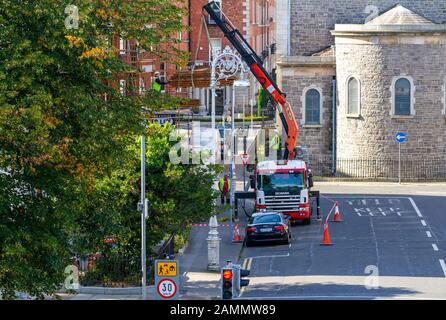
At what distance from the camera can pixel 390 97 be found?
58719 millimetres

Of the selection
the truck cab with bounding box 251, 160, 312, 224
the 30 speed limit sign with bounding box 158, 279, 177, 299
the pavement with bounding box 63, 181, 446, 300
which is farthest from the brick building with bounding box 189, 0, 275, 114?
the 30 speed limit sign with bounding box 158, 279, 177, 299

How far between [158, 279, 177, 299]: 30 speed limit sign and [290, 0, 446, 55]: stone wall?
44.1 metres

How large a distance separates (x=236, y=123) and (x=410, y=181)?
22.4m

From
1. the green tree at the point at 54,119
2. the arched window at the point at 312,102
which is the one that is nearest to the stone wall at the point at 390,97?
the arched window at the point at 312,102

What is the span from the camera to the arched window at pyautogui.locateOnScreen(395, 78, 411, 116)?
2315 inches

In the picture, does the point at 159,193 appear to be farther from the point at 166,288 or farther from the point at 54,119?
the point at 54,119

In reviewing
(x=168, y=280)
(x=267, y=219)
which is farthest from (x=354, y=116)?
(x=168, y=280)

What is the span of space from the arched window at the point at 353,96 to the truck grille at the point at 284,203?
1749cm

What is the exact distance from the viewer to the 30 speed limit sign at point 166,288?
73.9ft

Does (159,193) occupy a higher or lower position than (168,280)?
higher

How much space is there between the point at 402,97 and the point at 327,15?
8976 millimetres

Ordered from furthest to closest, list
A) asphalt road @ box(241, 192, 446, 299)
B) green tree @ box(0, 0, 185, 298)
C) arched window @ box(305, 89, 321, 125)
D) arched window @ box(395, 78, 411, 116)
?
arched window @ box(305, 89, 321, 125)
arched window @ box(395, 78, 411, 116)
asphalt road @ box(241, 192, 446, 299)
green tree @ box(0, 0, 185, 298)

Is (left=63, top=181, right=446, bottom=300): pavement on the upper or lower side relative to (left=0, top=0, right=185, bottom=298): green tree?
lower

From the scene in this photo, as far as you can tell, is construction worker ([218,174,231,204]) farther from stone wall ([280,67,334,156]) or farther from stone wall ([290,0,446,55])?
stone wall ([290,0,446,55])
